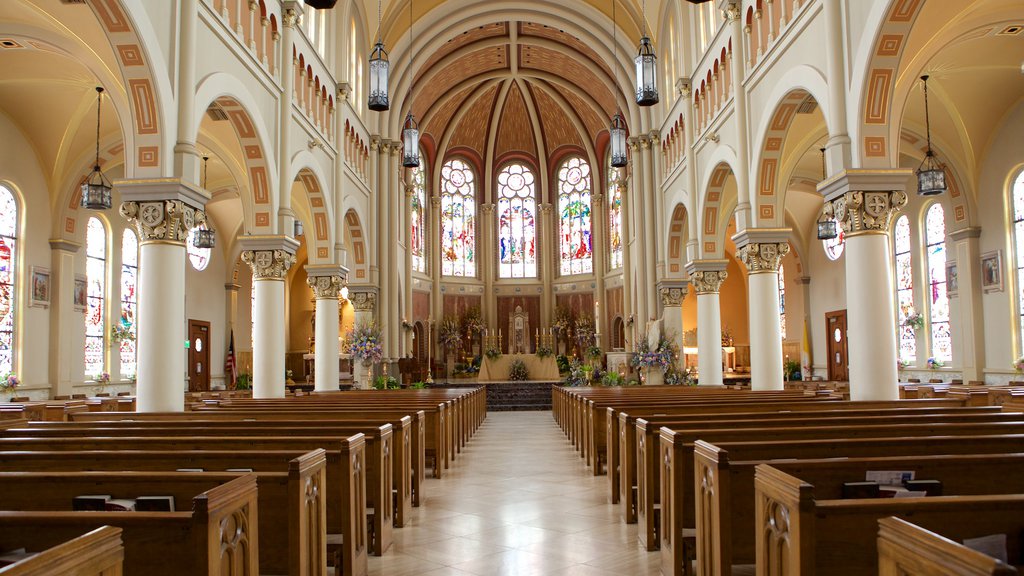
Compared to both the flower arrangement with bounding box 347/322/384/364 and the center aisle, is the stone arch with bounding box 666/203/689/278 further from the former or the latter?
the center aisle

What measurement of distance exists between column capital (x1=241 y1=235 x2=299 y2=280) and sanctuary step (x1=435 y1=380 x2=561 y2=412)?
38.8 ft

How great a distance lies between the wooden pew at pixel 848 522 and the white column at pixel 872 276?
24.8 ft

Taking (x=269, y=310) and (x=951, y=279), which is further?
(x=951, y=279)

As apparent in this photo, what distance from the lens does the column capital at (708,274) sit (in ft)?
62.2

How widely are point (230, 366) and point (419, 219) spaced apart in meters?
11.3

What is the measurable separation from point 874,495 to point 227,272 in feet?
86.6

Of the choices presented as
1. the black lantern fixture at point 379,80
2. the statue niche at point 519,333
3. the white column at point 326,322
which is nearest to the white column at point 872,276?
the black lantern fixture at point 379,80

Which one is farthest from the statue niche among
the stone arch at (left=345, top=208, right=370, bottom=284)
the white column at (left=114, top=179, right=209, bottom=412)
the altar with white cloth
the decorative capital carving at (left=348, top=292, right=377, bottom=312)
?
the white column at (left=114, top=179, right=209, bottom=412)

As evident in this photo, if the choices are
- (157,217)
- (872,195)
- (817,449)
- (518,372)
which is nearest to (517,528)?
(817,449)

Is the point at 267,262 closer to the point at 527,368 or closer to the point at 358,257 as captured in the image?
the point at 358,257

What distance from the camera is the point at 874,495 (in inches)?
149

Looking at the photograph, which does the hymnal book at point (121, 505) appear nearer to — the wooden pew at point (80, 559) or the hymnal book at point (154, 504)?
the hymnal book at point (154, 504)

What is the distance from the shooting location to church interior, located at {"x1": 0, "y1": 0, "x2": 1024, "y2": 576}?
4363 mm

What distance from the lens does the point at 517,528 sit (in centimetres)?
684
